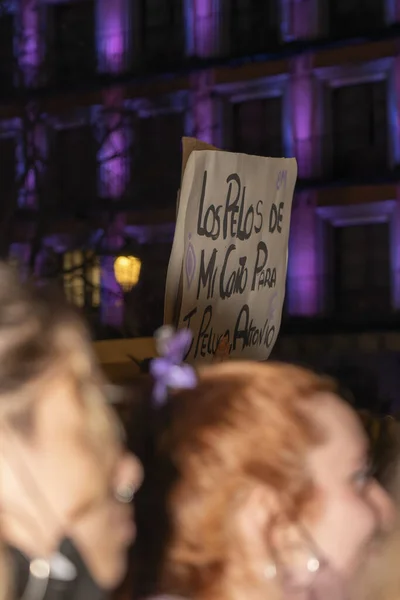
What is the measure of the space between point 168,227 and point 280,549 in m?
13.1

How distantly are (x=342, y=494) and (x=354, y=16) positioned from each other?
13046 millimetres

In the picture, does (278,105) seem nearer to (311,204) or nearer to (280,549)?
(311,204)

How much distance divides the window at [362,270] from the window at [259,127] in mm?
1703

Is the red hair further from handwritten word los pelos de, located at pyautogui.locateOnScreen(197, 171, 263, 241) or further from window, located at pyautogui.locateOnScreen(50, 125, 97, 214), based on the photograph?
window, located at pyautogui.locateOnScreen(50, 125, 97, 214)

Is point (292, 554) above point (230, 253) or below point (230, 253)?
below

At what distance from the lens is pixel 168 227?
13984 millimetres

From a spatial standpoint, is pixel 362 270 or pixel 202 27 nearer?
pixel 362 270

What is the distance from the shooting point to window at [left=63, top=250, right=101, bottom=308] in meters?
1.01

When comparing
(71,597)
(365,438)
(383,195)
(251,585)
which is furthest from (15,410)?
(383,195)

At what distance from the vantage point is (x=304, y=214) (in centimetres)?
1330

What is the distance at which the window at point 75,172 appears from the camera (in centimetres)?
1438

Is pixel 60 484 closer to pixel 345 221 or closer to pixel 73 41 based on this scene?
pixel 345 221

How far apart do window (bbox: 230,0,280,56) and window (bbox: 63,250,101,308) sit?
4322mm

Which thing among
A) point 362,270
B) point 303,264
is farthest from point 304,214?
point 362,270
